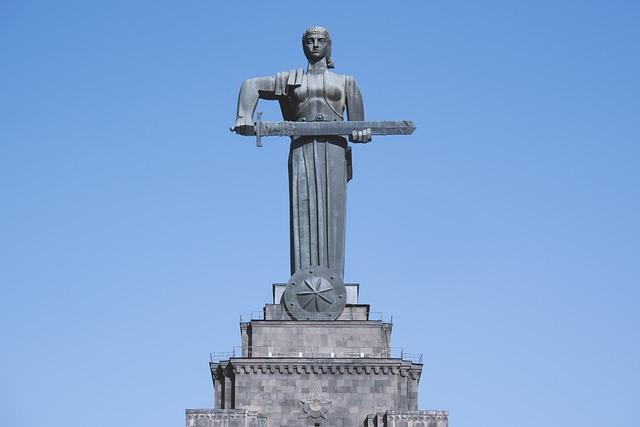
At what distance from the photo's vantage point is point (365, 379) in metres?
81.4

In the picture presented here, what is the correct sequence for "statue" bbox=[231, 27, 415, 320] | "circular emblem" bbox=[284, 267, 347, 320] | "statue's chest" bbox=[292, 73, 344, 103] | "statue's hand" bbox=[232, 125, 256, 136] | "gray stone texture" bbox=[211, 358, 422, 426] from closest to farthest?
"gray stone texture" bbox=[211, 358, 422, 426] → "circular emblem" bbox=[284, 267, 347, 320] → "statue" bbox=[231, 27, 415, 320] → "statue's hand" bbox=[232, 125, 256, 136] → "statue's chest" bbox=[292, 73, 344, 103]

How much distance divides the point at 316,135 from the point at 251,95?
3829mm

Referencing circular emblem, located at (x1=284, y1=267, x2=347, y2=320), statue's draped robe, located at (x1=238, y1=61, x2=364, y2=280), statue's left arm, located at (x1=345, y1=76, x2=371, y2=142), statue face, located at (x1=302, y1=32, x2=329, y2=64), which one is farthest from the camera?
statue face, located at (x1=302, y1=32, x2=329, y2=64)

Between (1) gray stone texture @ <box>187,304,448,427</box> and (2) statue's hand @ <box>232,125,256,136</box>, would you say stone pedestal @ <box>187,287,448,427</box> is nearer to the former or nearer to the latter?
(1) gray stone texture @ <box>187,304,448,427</box>

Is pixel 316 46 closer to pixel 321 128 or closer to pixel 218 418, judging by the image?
pixel 321 128

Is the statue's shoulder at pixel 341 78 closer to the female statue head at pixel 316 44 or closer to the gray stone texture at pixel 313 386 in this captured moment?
the female statue head at pixel 316 44

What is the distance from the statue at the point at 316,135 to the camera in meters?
85.9

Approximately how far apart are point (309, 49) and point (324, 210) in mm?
7900

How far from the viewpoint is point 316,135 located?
86.3 meters

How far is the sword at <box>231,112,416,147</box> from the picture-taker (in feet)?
282

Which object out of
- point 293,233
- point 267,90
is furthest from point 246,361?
point 267,90

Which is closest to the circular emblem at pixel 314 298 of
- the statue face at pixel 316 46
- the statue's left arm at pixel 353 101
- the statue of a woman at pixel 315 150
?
the statue of a woman at pixel 315 150

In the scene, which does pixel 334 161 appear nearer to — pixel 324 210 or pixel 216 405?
pixel 324 210

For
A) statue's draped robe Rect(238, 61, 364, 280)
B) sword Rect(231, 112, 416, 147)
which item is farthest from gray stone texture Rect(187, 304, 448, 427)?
sword Rect(231, 112, 416, 147)
